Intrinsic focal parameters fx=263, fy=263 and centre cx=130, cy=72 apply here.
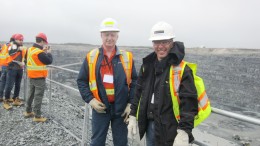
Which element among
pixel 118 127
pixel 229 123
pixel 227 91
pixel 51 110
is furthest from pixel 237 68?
pixel 118 127

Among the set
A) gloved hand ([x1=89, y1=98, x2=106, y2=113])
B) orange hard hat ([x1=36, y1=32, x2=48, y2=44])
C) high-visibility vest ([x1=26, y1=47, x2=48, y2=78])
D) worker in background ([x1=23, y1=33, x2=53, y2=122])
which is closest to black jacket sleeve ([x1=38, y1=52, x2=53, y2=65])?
worker in background ([x1=23, y1=33, x2=53, y2=122])

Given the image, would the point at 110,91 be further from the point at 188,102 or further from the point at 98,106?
the point at 188,102

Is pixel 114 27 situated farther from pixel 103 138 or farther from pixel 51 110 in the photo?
pixel 51 110

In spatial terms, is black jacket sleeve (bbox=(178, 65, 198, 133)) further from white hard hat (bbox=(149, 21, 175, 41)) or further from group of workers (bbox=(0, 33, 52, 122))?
group of workers (bbox=(0, 33, 52, 122))

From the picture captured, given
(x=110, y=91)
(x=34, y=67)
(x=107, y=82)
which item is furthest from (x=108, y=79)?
(x=34, y=67)

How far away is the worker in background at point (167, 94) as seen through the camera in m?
2.18

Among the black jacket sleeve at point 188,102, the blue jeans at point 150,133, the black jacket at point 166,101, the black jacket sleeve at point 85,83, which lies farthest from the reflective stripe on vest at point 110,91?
the black jacket sleeve at point 188,102

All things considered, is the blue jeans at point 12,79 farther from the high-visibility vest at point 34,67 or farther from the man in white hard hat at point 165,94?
the man in white hard hat at point 165,94

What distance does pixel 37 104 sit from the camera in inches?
216

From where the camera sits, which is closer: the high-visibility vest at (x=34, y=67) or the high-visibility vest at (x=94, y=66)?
the high-visibility vest at (x=94, y=66)

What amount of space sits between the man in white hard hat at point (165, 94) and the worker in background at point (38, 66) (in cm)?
309

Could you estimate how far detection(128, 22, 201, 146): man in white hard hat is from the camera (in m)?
2.18

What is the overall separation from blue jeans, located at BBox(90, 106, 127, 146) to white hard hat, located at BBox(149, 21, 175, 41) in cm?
117

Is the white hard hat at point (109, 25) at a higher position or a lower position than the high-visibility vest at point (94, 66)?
higher
